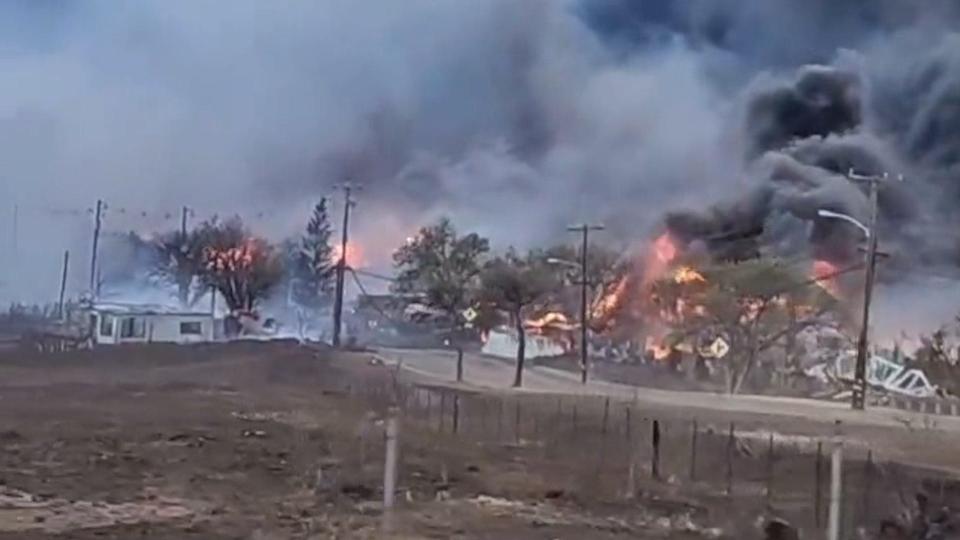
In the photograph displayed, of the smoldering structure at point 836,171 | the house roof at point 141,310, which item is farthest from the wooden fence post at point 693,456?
the house roof at point 141,310

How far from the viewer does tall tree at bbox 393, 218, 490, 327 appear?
133 ft

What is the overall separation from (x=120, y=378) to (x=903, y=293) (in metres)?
24.2

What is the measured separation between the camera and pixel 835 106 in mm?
41750

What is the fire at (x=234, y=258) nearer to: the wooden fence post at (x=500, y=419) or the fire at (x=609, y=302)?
the fire at (x=609, y=302)

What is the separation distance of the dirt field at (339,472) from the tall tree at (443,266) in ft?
66.7

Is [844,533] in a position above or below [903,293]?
below

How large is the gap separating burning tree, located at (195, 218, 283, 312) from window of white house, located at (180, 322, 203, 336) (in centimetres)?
156

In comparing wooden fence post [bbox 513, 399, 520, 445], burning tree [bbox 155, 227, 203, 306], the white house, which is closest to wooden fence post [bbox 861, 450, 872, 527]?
wooden fence post [bbox 513, 399, 520, 445]

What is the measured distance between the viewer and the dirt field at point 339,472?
26.4 ft

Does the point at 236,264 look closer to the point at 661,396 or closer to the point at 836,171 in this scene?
the point at 836,171

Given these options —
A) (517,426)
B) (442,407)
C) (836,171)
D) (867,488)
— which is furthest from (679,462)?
(836,171)

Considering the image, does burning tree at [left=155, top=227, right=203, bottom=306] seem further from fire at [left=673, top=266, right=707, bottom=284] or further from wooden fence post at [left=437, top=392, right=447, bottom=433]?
wooden fence post at [left=437, top=392, right=447, bottom=433]

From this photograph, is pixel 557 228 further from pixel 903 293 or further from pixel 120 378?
pixel 120 378

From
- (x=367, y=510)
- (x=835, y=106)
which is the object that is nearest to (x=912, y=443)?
(x=367, y=510)
